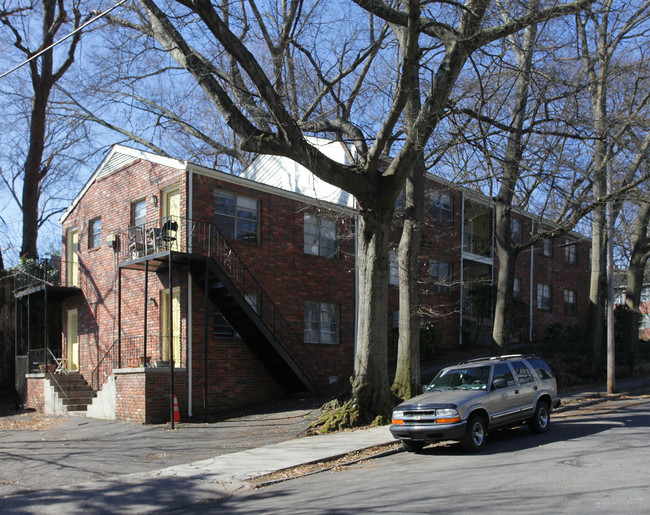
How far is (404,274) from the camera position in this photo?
591 inches

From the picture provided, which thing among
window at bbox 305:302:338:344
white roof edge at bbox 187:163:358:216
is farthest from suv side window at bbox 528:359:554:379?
window at bbox 305:302:338:344

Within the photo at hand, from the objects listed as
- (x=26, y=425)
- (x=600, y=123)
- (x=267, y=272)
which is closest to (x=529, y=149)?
(x=600, y=123)

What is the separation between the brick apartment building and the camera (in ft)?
54.2

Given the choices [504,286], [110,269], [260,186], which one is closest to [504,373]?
[504,286]

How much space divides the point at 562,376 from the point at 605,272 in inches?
168

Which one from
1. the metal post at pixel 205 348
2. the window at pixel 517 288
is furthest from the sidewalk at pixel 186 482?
the window at pixel 517 288

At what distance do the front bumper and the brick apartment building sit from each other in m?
6.83

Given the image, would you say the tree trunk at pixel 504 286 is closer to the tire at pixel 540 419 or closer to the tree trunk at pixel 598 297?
the tree trunk at pixel 598 297

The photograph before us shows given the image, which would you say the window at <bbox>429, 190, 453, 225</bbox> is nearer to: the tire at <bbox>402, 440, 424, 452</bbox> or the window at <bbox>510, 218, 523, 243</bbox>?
the window at <bbox>510, 218, 523, 243</bbox>

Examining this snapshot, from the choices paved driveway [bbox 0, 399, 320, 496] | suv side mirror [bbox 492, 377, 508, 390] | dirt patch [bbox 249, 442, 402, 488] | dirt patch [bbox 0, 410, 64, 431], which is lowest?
dirt patch [bbox 0, 410, 64, 431]

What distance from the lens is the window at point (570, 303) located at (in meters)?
33.9

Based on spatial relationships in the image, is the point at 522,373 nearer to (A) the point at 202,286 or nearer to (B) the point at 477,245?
(A) the point at 202,286

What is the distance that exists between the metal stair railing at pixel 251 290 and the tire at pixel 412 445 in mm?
6813

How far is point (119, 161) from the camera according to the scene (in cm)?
2028
